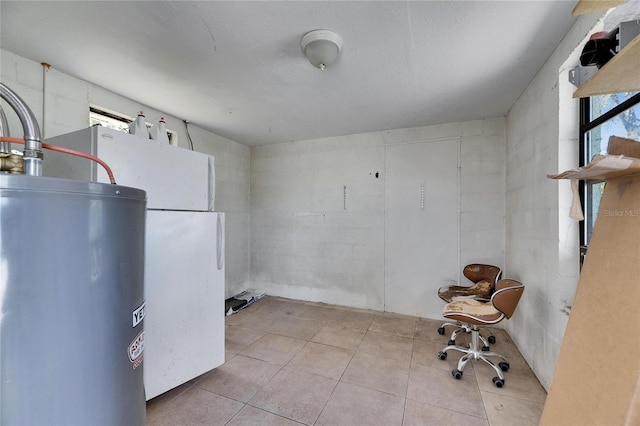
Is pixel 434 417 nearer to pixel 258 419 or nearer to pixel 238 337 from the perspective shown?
pixel 258 419

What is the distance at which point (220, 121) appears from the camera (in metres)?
3.13

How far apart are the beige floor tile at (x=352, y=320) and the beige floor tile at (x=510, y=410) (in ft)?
4.46

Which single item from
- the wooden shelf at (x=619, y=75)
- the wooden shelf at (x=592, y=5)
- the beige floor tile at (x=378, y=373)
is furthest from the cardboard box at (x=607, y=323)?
the beige floor tile at (x=378, y=373)

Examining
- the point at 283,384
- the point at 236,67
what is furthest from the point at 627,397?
the point at 236,67

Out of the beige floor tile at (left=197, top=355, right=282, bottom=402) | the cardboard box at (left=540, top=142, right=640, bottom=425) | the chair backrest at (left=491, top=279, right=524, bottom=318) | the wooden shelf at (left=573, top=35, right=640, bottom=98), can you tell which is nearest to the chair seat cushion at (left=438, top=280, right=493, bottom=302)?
the chair backrest at (left=491, top=279, right=524, bottom=318)

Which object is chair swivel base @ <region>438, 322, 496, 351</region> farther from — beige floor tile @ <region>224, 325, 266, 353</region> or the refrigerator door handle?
the refrigerator door handle

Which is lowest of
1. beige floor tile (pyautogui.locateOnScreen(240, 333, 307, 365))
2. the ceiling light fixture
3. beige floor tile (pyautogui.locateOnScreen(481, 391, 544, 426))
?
beige floor tile (pyautogui.locateOnScreen(240, 333, 307, 365))

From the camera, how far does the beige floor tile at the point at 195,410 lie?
1.60 metres

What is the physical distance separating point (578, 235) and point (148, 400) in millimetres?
3173

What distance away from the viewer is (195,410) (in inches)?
66.6

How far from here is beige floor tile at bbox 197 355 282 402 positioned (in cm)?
187

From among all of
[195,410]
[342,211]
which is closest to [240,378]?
[195,410]

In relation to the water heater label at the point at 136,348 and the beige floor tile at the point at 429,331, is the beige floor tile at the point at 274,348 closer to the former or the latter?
the beige floor tile at the point at 429,331

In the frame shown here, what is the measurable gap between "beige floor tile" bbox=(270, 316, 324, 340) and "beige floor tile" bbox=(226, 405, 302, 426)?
1075mm
